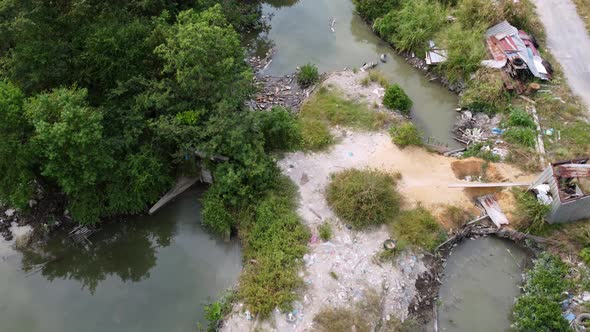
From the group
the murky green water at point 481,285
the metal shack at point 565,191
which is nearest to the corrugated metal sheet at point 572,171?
the metal shack at point 565,191

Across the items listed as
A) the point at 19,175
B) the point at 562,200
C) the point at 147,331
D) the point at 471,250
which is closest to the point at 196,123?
the point at 19,175

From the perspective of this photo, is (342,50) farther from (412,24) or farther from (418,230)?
(418,230)

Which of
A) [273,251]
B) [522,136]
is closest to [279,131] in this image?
[273,251]

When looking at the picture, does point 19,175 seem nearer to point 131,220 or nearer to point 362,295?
point 131,220

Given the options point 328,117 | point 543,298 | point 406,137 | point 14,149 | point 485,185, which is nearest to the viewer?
point 14,149

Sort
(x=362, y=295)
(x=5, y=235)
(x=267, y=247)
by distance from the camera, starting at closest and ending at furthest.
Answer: (x=362, y=295)
(x=267, y=247)
(x=5, y=235)

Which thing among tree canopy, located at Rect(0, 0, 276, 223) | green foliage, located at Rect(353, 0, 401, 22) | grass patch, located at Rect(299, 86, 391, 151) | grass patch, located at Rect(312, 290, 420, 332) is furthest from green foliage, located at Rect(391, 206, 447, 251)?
green foliage, located at Rect(353, 0, 401, 22)
